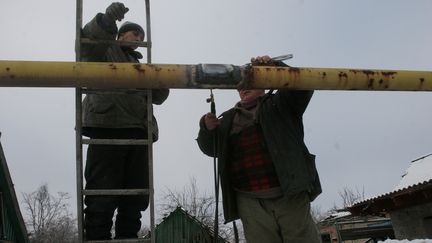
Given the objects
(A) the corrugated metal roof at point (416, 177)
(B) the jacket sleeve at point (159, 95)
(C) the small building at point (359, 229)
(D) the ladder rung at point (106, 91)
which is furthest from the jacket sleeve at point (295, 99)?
(C) the small building at point (359, 229)

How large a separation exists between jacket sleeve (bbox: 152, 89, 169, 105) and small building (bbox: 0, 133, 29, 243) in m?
7.42

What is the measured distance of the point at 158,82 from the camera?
2.15m

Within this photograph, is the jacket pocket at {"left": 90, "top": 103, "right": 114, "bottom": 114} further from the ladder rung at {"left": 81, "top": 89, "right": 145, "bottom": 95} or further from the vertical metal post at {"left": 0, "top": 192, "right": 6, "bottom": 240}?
the vertical metal post at {"left": 0, "top": 192, "right": 6, "bottom": 240}

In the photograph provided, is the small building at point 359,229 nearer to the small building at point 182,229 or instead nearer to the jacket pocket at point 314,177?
the small building at point 182,229

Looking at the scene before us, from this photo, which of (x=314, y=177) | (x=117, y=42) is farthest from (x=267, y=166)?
(x=117, y=42)

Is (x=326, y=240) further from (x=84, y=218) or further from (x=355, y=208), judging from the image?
(x=84, y=218)

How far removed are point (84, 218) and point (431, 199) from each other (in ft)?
31.3

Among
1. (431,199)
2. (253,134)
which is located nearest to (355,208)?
(431,199)

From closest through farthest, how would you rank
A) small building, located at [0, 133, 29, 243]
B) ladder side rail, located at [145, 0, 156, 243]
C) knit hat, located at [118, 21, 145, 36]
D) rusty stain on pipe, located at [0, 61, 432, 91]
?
rusty stain on pipe, located at [0, 61, 432, 91] < ladder side rail, located at [145, 0, 156, 243] < knit hat, located at [118, 21, 145, 36] < small building, located at [0, 133, 29, 243]

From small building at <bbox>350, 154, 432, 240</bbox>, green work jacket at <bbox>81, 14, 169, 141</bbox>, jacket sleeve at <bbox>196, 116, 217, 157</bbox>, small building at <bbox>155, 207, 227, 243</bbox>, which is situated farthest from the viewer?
small building at <bbox>155, 207, 227, 243</bbox>

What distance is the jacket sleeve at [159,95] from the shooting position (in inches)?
131

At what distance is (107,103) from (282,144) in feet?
4.21

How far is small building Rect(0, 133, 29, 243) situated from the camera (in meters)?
9.73

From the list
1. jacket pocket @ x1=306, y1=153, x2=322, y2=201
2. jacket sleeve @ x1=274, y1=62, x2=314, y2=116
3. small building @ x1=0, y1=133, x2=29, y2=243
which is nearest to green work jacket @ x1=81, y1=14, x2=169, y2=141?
jacket sleeve @ x1=274, y1=62, x2=314, y2=116
